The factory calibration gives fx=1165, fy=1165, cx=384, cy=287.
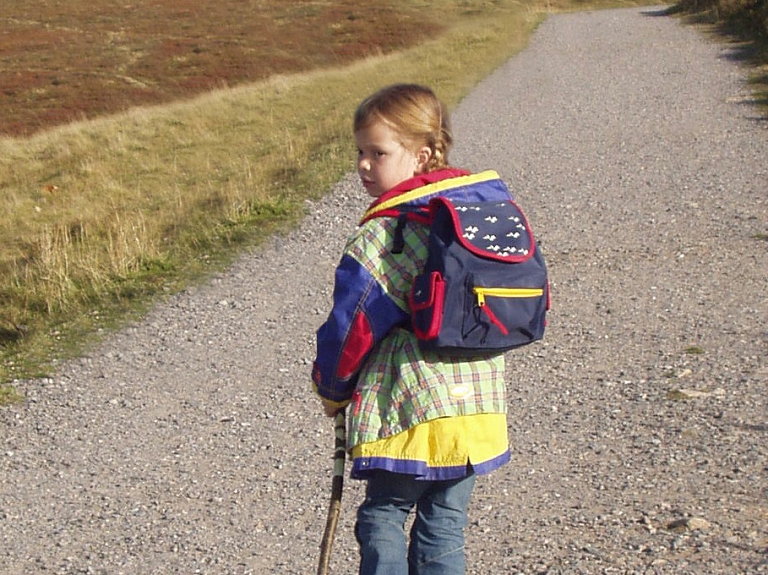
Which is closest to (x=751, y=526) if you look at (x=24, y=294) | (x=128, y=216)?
(x=24, y=294)

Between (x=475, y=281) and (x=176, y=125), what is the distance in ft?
63.6

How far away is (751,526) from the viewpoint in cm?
387

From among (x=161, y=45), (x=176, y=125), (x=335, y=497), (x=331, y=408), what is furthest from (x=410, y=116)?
(x=161, y=45)

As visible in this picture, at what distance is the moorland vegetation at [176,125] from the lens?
8.44m

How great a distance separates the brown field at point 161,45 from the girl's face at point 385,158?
23.9 metres

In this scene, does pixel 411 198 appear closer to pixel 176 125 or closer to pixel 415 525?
pixel 415 525

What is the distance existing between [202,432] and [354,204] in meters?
5.04

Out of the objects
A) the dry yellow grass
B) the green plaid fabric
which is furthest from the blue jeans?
the dry yellow grass

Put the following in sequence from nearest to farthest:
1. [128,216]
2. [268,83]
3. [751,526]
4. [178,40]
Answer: [751,526]
[128,216]
[268,83]
[178,40]

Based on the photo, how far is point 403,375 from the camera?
268 centimetres

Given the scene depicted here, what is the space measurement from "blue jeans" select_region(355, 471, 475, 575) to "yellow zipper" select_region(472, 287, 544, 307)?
45cm

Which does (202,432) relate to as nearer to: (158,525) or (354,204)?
(158,525)

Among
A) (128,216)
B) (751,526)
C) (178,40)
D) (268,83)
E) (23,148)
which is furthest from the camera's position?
(178,40)

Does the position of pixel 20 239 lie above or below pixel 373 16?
above
